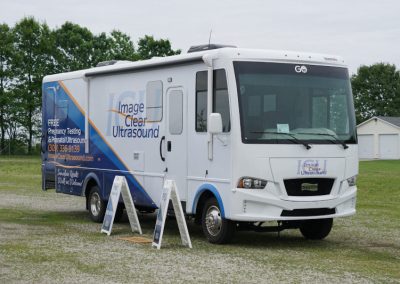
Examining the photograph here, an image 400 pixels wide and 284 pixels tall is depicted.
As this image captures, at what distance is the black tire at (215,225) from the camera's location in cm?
1173

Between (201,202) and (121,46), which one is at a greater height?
(121,46)

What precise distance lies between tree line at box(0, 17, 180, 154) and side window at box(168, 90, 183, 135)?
5571 cm

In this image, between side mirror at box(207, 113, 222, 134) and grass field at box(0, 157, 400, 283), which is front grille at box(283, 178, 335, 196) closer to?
grass field at box(0, 157, 400, 283)

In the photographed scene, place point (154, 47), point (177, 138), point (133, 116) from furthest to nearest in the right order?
point (154, 47) < point (133, 116) < point (177, 138)

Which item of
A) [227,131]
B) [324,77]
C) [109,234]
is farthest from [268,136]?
[109,234]

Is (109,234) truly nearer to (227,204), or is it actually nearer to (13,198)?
(227,204)

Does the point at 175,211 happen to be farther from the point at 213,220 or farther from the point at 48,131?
the point at 48,131

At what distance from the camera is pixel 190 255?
1086 cm

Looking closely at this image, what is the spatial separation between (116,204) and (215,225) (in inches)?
86.1

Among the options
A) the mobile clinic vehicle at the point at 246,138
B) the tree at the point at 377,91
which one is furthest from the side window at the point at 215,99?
the tree at the point at 377,91

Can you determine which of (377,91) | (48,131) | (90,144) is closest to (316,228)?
(90,144)

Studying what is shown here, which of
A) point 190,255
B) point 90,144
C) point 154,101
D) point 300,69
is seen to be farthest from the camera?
point 90,144

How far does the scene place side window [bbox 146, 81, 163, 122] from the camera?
43.8 ft

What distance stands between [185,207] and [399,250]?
3317 mm
